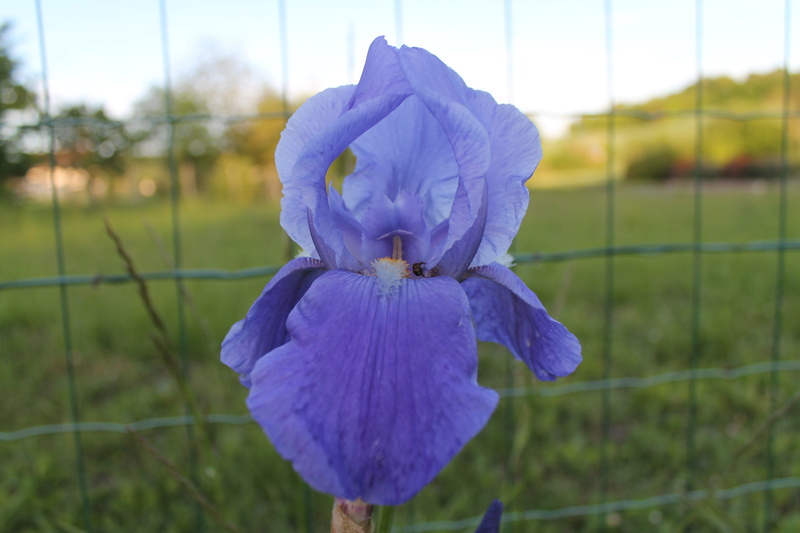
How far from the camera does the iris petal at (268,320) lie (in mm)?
497

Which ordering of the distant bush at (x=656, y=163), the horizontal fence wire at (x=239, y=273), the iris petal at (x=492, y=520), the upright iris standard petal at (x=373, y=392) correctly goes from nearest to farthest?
the upright iris standard petal at (x=373, y=392) < the iris petal at (x=492, y=520) < the horizontal fence wire at (x=239, y=273) < the distant bush at (x=656, y=163)

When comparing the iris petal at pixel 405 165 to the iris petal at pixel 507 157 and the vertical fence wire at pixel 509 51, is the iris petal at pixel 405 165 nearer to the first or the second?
the iris petal at pixel 507 157

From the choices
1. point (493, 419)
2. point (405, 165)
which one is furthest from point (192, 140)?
point (405, 165)

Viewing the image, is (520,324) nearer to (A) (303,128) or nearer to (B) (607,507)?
(A) (303,128)

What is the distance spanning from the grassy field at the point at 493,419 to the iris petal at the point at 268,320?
26cm

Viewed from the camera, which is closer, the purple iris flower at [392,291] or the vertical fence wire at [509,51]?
the purple iris flower at [392,291]

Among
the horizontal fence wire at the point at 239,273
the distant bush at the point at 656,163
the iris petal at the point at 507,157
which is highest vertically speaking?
the distant bush at the point at 656,163

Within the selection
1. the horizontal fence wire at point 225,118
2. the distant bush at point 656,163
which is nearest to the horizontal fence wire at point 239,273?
the horizontal fence wire at point 225,118

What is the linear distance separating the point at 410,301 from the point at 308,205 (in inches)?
5.4

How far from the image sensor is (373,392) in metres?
0.40

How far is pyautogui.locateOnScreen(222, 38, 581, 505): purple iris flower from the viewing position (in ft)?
1.25

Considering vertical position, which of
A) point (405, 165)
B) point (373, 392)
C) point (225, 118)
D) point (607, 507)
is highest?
point (225, 118)

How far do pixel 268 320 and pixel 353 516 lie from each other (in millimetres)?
172

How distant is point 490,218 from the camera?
0.54m
